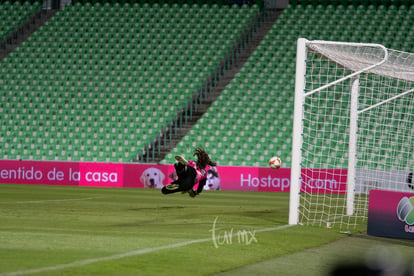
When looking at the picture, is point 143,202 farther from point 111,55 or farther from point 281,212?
point 111,55

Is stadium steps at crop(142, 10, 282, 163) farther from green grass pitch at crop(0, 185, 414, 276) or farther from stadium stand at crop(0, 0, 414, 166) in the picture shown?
green grass pitch at crop(0, 185, 414, 276)

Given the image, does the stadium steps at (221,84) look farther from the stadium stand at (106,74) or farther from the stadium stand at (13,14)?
the stadium stand at (13,14)

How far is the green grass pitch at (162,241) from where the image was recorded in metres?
7.83

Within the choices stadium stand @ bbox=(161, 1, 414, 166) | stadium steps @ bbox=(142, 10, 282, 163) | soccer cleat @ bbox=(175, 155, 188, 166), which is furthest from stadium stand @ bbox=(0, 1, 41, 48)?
soccer cleat @ bbox=(175, 155, 188, 166)

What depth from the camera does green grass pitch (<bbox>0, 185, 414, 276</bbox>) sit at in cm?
783

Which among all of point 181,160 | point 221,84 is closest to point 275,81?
point 221,84

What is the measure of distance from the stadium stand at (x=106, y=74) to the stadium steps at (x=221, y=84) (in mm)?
788

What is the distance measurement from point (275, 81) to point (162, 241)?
2271 centimetres

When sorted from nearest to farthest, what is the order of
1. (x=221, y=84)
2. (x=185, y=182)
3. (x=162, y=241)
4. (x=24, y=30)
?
1. (x=162, y=241)
2. (x=185, y=182)
3. (x=221, y=84)
4. (x=24, y=30)

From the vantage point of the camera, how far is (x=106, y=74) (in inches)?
1364

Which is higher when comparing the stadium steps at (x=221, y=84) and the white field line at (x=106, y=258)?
the stadium steps at (x=221, y=84)

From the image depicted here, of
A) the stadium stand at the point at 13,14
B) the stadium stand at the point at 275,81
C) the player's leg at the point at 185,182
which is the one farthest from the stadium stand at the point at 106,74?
the player's leg at the point at 185,182

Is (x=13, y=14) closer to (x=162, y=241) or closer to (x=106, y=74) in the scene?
(x=106, y=74)

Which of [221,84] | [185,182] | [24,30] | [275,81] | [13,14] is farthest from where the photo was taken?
[13,14]
